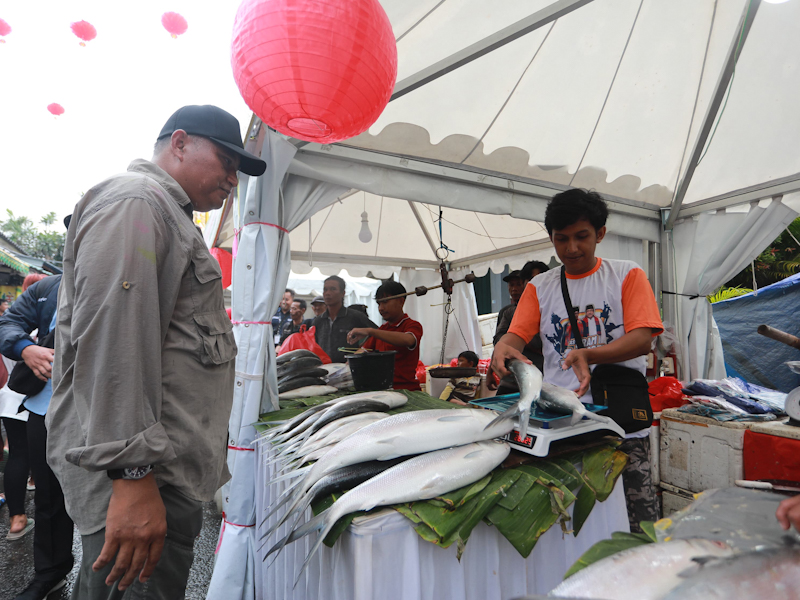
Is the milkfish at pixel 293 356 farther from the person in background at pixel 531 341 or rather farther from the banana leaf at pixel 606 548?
the banana leaf at pixel 606 548

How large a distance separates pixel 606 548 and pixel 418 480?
1.93 ft

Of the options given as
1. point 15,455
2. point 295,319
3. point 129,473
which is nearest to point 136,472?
point 129,473

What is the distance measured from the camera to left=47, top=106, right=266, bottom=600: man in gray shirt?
1.03 m

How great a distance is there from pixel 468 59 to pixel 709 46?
2.59 meters

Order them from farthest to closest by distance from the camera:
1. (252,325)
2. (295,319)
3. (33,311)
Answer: (295,319) < (252,325) < (33,311)

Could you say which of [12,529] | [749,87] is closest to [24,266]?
[12,529]

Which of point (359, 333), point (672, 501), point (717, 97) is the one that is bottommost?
point (672, 501)

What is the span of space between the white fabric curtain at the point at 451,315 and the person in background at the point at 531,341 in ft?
12.5

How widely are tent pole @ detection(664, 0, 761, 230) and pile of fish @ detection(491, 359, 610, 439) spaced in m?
3.81

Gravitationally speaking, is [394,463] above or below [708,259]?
→ below

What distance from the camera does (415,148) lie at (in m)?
3.80

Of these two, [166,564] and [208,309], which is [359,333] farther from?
[166,564]

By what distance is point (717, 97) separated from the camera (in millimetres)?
3869

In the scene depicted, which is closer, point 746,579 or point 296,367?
point 746,579
